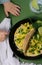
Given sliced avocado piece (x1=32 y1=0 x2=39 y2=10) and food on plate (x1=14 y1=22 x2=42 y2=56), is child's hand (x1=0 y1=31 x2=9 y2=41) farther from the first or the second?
sliced avocado piece (x1=32 y1=0 x2=39 y2=10)

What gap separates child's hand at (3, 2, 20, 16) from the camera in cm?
138

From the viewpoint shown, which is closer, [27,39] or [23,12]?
[27,39]

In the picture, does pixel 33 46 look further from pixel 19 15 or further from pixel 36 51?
pixel 19 15

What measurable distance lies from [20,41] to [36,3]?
0.26 m

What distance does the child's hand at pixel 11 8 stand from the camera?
4.52 ft

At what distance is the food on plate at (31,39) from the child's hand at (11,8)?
13cm

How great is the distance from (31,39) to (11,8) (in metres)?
0.27

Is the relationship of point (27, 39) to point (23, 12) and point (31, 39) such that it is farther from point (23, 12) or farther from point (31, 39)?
point (23, 12)

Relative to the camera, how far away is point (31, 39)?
1210 millimetres

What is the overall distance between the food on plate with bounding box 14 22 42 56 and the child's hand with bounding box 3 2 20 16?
0.44ft

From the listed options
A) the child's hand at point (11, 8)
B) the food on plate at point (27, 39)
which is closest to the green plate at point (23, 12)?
the child's hand at point (11, 8)

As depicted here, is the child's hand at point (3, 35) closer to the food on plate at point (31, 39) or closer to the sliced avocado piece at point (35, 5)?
the food on plate at point (31, 39)

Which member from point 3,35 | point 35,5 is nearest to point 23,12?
point 35,5

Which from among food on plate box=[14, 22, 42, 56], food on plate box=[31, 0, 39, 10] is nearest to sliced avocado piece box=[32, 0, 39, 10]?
food on plate box=[31, 0, 39, 10]
